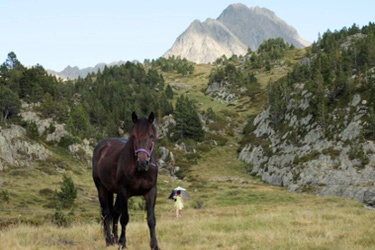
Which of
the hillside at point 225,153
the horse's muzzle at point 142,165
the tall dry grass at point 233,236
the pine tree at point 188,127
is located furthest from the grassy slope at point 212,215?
the pine tree at point 188,127

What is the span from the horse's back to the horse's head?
1837 mm

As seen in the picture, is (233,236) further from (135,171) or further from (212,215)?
(212,215)

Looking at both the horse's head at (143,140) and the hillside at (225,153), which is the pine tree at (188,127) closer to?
the hillside at (225,153)

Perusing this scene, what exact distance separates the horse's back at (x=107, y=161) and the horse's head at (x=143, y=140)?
1837mm

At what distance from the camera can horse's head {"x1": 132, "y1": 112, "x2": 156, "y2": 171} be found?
801cm

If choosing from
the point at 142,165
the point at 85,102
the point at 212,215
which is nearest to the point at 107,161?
the point at 142,165

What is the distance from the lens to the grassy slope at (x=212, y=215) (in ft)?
32.8

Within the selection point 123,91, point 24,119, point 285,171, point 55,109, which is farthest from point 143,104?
point 285,171

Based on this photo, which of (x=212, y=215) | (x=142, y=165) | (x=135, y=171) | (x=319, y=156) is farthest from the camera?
(x=319, y=156)

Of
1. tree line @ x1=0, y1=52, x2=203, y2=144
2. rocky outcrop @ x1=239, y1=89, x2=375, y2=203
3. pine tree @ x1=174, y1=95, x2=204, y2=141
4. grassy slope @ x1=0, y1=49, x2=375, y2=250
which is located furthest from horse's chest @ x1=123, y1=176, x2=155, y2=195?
pine tree @ x1=174, y1=95, x2=204, y2=141

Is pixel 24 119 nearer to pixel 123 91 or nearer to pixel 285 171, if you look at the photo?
pixel 123 91

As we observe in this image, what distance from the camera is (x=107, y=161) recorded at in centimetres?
1060

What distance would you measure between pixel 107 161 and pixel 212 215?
1740 centimetres

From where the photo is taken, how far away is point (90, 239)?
37.7 ft
